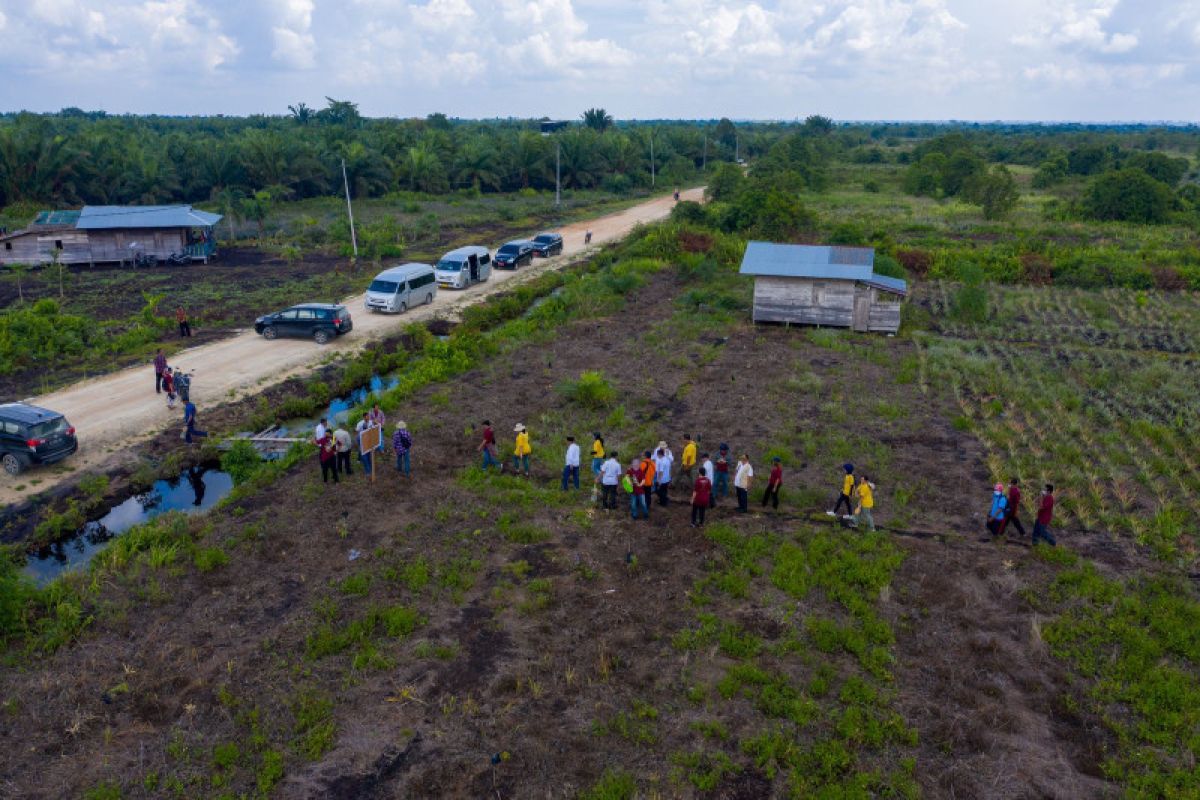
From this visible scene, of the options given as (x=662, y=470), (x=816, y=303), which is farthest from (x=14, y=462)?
(x=816, y=303)

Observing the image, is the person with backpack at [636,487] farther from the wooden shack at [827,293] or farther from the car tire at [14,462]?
the wooden shack at [827,293]

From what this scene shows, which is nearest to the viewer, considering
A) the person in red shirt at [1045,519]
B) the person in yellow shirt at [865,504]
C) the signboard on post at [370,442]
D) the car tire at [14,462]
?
the person in red shirt at [1045,519]

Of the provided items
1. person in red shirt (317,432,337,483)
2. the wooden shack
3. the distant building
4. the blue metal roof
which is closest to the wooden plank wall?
the wooden shack

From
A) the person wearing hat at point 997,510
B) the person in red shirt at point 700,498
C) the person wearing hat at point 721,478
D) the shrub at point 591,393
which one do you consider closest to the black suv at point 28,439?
the shrub at point 591,393

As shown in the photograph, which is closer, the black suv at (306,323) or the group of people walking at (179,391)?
the group of people walking at (179,391)

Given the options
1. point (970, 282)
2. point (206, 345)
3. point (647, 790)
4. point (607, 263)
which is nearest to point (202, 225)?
point (206, 345)

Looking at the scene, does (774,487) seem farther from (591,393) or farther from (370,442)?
(370,442)
